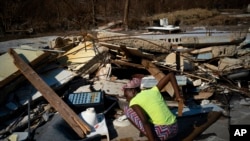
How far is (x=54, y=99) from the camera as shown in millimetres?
5961

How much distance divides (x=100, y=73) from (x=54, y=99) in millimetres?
2005

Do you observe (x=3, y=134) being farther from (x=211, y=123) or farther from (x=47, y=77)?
(x=211, y=123)

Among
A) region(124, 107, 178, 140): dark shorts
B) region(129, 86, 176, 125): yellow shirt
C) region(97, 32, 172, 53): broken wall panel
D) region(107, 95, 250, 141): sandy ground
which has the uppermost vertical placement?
region(97, 32, 172, 53): broken wall panel

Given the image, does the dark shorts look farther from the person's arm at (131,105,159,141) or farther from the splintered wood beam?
the splintered wood beam

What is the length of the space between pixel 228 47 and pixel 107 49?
3507mm

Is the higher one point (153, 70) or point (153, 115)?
point (153, 70)

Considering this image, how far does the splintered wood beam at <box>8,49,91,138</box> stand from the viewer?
529cm

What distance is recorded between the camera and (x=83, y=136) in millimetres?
5203

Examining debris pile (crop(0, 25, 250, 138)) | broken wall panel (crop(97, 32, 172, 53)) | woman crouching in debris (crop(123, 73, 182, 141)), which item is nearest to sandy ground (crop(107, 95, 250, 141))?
debris pile (crop(0, 25, 250, 138))

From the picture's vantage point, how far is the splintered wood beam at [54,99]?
529cm

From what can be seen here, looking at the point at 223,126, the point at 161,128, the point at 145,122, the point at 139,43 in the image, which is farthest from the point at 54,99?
the point at 139,43

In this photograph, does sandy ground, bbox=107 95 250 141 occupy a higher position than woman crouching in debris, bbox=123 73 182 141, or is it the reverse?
woman crouching in debris, bbox=123 73 182 141

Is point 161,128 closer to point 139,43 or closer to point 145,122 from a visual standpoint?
point 145,122

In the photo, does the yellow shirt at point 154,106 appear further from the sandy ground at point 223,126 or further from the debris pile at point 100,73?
the debris pile at point 100,73
